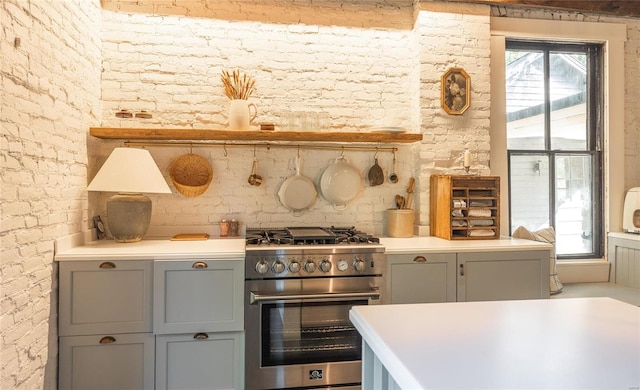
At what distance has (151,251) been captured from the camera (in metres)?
2.38

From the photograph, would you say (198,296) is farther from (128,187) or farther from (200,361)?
(128,187)

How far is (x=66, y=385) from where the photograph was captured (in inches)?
88.7

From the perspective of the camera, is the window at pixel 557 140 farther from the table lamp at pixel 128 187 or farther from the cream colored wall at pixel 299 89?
the table lamp at pixel 128 187

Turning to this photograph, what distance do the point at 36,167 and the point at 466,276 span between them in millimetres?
2576

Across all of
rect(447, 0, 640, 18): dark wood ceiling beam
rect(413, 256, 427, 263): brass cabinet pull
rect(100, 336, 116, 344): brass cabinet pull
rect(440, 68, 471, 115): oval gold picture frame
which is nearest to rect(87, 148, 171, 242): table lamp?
rect(100, 336, 116, 344): brass cabinet pull

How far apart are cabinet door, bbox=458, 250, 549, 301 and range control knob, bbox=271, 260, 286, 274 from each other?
117 centimetres

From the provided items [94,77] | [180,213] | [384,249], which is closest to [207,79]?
[94,77]

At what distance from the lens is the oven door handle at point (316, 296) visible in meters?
2.38

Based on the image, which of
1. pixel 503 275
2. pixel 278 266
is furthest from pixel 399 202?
pixel 278 266

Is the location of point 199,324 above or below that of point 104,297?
below

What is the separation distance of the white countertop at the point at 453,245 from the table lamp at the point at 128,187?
1.54 m

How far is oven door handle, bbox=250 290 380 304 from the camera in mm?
2385

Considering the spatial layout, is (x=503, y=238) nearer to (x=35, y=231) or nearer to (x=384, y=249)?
(x=384, y=249)

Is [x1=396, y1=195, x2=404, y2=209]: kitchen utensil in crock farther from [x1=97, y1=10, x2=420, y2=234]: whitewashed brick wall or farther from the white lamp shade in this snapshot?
the white lamp shade
